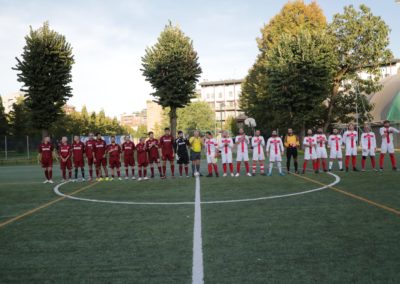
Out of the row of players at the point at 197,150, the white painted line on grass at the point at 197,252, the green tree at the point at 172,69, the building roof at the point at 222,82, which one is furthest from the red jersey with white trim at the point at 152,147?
the building roof at the point at 222,82

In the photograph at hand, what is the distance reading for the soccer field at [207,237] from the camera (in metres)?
4.67

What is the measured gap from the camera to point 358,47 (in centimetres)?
3706

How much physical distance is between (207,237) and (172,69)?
29815mm

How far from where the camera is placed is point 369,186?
1205cm

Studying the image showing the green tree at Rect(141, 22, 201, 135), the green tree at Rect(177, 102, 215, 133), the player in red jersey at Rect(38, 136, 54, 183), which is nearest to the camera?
the player in red jersey at Rect(38, 136, 54, 183)

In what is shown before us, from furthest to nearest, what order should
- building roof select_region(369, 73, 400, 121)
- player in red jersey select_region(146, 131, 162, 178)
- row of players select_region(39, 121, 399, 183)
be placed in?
building roof select_region(369, 73, 400, 121), player in red jersey select_region(146, 131, 162, 178), row of players select_region(39, 121, 399, 183)

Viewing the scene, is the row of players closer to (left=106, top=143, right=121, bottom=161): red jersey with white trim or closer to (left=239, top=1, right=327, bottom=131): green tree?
(left=106, top=143, right=121, bottom=161): red jersey with white trim

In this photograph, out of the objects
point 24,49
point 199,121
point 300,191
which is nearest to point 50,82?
point 24,49

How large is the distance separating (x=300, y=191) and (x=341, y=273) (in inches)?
279

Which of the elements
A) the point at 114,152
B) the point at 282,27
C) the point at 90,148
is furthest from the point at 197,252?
the point at 282,27

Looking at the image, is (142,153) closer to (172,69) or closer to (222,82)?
(172,69)

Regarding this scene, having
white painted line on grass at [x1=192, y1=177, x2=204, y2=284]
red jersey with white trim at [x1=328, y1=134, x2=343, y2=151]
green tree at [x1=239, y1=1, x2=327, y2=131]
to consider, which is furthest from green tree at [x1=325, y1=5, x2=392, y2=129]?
white painted line on grass at [x1=192, y1=177, x2=204, y2=284]

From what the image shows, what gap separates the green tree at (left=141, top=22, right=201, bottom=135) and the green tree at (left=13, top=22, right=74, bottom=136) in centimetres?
802

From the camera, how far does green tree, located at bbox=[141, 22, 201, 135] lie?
34.6m
